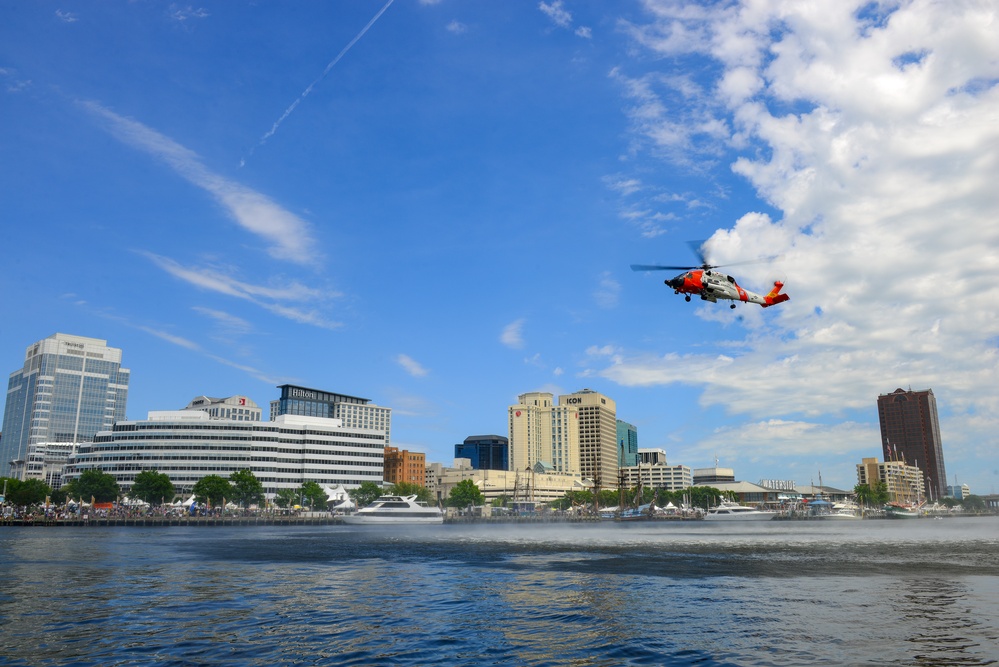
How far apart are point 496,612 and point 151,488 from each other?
180954 mm

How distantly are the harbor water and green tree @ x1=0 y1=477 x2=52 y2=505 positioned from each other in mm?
135289

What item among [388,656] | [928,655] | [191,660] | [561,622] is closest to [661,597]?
[561,622]

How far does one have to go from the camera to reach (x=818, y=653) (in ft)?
85.0

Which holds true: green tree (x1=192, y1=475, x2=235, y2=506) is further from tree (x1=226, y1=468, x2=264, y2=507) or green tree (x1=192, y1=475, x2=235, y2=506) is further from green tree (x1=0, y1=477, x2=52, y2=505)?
green tree (x1=0, y1=477, x2=52, y2=505)

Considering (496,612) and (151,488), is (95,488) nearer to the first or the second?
(151,488)

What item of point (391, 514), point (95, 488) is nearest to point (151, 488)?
point (95, 488)

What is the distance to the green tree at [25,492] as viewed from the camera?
172625mm

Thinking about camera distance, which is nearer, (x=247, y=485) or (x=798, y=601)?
(x=798, y=601)

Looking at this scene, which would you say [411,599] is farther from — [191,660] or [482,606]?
[191,660]

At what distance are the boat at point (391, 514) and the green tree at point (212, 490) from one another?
3380 cm

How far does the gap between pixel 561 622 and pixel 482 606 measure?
247 inches

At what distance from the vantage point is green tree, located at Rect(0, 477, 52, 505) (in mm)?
172625

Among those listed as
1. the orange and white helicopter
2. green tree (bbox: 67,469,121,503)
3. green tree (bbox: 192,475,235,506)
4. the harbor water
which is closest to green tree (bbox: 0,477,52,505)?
green tree (bbox: 67,469,121,503)

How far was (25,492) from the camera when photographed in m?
173
